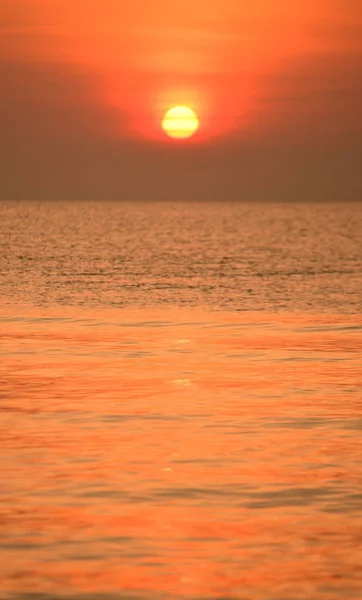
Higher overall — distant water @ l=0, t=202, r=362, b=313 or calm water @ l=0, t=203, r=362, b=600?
distant water @ l=0, t=202, r=362, b=313

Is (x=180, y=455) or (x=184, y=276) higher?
(x=184, y=276)

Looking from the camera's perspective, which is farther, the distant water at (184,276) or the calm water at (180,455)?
the distant water at (184,276)

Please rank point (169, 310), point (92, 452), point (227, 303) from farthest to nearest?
point (227, 303) → point (169, 310) → point (92, 452)

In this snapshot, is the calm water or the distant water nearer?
the calm water

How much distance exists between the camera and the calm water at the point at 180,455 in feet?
40.7

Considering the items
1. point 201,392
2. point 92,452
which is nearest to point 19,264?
point 201,392

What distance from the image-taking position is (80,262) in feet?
267

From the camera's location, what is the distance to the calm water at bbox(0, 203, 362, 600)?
1241 cm

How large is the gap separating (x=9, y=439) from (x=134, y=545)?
6.14 metres

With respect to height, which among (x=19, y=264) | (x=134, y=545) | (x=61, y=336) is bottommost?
(x=134, y=545)

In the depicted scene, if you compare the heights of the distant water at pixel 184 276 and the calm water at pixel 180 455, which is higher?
the distant water at pixel 184 276

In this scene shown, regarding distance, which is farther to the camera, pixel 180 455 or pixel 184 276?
pixel 184 276

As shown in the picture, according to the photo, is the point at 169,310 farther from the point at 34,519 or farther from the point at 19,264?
the point at 19,264

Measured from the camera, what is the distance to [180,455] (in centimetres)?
1764
